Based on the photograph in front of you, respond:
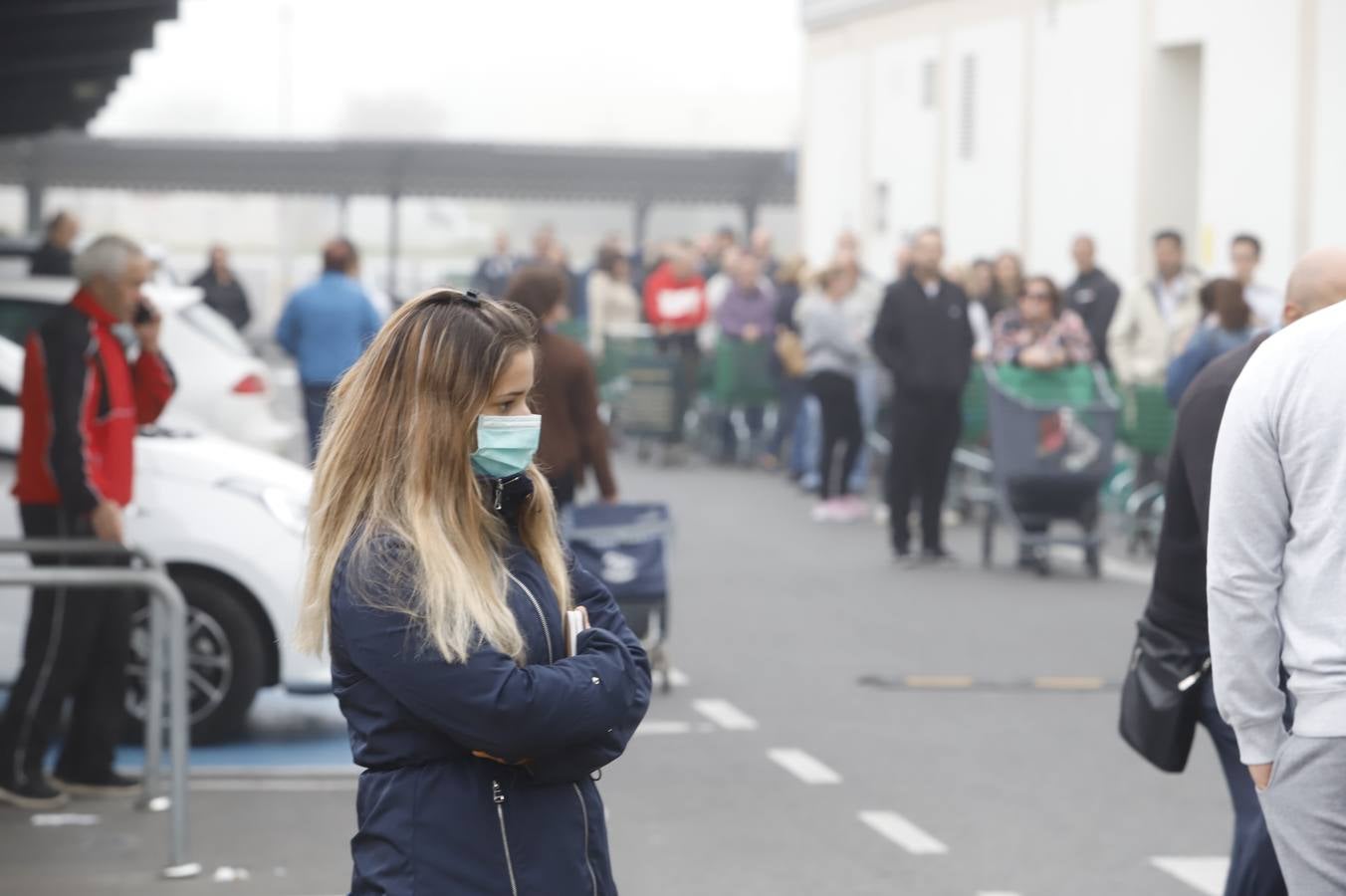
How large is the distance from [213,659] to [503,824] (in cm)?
566

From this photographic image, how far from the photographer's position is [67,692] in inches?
311

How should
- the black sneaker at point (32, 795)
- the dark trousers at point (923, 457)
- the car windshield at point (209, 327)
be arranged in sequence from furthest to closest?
the dark trousers at point (923, 457) → the car windshield at point (209, 327) → the black sneaker at point (32, 795)

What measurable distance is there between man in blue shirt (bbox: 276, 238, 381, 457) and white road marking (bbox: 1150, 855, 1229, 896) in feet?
26.3

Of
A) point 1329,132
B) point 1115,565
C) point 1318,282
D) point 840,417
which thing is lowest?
point 1115,565

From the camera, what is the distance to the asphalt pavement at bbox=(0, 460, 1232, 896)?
275 inches

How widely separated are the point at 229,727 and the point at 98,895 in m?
2.14

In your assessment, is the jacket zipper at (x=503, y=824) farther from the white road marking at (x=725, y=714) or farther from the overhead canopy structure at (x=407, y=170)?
the overhead canopy structure at (x=407, y=170)

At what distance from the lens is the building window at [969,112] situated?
30.1 meters

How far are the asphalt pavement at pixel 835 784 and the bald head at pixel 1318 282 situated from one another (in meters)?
2.50

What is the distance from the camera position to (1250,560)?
4008 millimetres

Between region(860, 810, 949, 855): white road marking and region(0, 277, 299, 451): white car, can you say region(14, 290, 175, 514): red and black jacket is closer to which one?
region(860, 810, 949, 855): white road marking

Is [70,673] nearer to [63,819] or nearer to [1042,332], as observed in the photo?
[63,819]

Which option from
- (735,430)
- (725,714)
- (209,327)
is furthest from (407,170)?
(725,714)

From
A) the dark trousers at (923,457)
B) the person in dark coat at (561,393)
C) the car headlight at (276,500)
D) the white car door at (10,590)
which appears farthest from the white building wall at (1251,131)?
the white car door at (10,590)
